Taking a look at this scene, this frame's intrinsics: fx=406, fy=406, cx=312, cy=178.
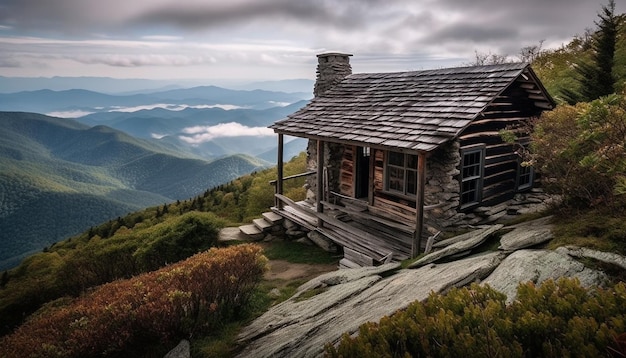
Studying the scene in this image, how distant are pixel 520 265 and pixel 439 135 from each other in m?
4.73

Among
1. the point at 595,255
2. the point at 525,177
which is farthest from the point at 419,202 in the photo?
the point at 525,177

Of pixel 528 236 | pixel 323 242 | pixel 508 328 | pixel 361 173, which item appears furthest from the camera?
pixel 361 173

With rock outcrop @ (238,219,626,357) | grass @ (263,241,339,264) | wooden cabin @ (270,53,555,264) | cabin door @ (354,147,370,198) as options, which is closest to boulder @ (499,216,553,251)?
rock outcrop @ (238,219,626,357)

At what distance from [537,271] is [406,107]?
7338mm

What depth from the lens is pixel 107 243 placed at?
591 inches

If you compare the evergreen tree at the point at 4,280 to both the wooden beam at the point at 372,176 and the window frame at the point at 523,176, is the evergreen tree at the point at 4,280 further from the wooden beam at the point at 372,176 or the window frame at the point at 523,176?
the window frame at the point at 523,176

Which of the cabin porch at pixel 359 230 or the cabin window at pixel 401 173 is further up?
the cabin window at pixel 401 173

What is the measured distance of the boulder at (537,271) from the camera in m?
4.63

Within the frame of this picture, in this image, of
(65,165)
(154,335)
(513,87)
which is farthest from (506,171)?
(65,165)

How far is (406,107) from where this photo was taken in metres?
11.5

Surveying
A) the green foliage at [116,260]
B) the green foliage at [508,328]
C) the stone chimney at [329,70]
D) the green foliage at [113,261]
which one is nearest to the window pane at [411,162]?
the green foliage at [113,261]

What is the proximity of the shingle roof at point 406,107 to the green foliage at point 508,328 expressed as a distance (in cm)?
578

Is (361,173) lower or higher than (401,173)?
lower

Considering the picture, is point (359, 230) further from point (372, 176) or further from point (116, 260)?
point (116, 260)
